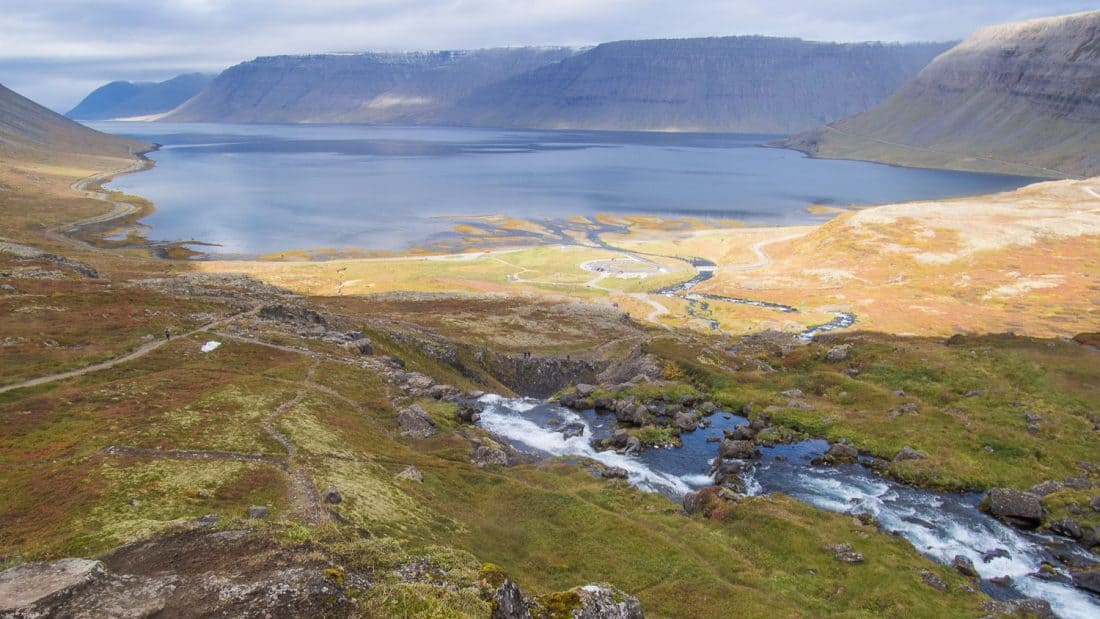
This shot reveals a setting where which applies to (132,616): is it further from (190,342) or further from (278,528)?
(190,342)

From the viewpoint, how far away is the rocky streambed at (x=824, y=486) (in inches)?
1534

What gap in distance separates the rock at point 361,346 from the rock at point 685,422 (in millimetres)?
33157

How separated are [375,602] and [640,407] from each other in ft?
144

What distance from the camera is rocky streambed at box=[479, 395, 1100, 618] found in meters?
39.0

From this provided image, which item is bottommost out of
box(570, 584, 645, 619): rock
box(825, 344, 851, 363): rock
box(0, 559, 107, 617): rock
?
box(825, 344, 851, 363): rock

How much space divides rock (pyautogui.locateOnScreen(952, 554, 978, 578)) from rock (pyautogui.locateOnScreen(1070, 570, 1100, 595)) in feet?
16.5

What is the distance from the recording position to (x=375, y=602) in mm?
22188

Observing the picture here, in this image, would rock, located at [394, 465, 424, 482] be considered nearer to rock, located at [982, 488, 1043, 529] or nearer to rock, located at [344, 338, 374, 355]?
rock, located at [344, 338, 374, 355]

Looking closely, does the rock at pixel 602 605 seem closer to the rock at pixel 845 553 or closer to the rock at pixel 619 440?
the rock at pixel 845 553

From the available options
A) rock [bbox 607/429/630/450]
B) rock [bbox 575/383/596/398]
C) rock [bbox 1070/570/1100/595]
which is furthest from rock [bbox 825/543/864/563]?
rock [bbox 575/383/596/398]

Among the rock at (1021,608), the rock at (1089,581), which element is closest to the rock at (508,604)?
the rock at (1021,608)

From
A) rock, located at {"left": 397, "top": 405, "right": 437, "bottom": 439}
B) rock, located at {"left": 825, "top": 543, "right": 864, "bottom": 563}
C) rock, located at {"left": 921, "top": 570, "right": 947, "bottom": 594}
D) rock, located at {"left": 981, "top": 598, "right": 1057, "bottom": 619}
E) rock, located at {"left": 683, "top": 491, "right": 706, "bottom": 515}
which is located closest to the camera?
rock, located at {"left": 981, "top": 598, "right": 1057, "bottom": 619}

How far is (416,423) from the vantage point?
53031mm

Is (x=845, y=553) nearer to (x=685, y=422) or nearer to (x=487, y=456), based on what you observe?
(x=685, y=422)
